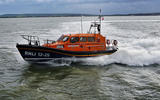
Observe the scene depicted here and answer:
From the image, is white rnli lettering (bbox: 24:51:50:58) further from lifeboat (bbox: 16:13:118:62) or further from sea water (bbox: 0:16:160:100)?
sea water (bbox: 0:16:160:100)

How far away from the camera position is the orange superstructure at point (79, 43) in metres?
11.7

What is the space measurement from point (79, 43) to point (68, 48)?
0.80 m

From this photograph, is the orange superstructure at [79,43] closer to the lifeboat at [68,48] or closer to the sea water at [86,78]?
the lifeboat at [68,48]

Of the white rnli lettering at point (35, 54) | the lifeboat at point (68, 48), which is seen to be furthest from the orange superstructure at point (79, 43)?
the white rnli lettering at point (35, 54)

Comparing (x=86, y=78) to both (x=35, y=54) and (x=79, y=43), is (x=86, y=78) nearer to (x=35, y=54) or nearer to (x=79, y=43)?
(x=79, y=43)

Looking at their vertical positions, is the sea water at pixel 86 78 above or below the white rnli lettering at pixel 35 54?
below

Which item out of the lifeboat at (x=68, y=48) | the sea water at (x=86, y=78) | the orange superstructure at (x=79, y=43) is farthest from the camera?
the orange superstructure at (x=79, y=43)

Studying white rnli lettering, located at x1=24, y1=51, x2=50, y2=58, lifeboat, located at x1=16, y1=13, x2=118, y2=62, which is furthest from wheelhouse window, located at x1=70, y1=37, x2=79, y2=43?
white rnli lettering, located at x1=24, y1=51, x2=50, y2=58

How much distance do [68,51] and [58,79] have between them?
8.43ft

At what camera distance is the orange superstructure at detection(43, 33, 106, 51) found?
38.2ft

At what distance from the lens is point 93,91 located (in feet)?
25.8

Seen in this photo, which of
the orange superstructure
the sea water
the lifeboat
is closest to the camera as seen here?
the sea water

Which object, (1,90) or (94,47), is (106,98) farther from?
(94,47)

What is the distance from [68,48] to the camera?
460 inches
